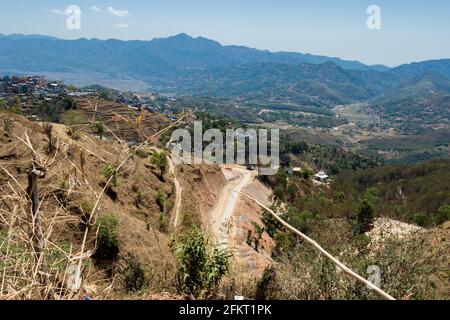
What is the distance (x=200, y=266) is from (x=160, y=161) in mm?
23521

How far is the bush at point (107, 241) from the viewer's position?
14.2 meters

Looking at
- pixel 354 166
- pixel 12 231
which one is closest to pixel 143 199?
pixel 12 231

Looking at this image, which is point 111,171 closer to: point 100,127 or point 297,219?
point 100,127

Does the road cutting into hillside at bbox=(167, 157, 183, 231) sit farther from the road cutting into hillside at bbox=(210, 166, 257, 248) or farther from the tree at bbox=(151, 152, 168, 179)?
the road cutting into hillside at bbox=(210, 166, 257, 248)

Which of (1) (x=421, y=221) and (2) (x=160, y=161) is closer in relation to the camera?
(2) (x=160, y=161)

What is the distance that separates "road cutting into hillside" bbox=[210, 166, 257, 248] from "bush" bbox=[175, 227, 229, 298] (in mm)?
13811

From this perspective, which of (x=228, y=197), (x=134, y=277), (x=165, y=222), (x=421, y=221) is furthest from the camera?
(x=228, y=197)

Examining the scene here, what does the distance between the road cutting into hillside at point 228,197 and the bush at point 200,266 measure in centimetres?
1381

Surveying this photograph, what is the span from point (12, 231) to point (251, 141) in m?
80.9

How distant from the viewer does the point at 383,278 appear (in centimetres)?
662

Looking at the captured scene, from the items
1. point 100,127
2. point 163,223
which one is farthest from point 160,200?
point 100,127

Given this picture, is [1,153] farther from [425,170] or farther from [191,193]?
[425,170]

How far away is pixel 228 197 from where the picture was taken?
3841cm
